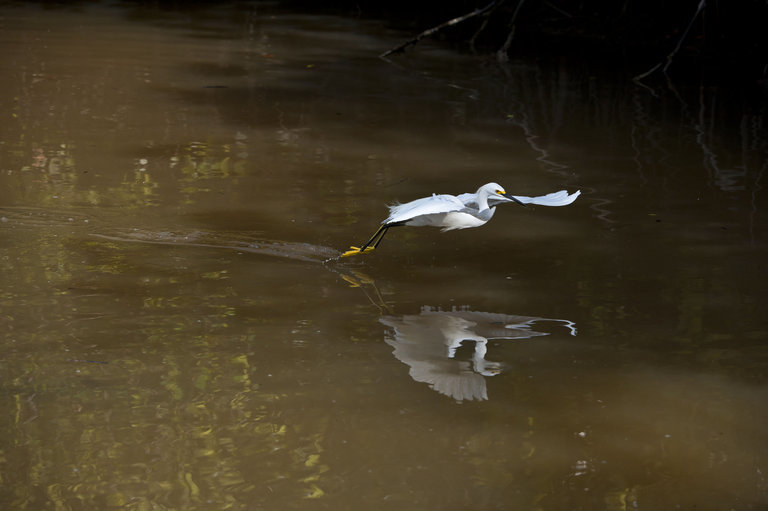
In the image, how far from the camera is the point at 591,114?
27.7 feet

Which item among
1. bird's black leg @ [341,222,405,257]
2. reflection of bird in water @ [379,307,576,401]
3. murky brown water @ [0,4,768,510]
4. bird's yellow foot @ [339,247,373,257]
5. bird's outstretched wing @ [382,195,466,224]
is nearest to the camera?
murky brown water @ [0,4,768,510]

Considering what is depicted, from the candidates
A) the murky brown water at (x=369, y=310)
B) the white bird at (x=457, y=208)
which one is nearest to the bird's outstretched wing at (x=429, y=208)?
the white bird at (x=457, y=208)

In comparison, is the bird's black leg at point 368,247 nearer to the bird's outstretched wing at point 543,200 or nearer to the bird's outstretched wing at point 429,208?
the bird's outstretched wing at point 429,208

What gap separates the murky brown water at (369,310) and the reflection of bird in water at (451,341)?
1cm

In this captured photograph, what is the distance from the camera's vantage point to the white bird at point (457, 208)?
438 centimetres

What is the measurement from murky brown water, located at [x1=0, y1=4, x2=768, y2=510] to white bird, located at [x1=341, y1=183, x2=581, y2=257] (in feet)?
1.02

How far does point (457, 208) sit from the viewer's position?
4.39m

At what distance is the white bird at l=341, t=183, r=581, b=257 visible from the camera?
438 cm

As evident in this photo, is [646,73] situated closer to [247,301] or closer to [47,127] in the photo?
[47,127]

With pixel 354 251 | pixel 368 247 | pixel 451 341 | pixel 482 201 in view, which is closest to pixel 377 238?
pixel 368 247

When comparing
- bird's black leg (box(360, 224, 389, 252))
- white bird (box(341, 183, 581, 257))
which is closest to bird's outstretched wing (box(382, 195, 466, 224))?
white bird (box(341, 183, 581, 257))

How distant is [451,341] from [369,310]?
→ 1.45 ft

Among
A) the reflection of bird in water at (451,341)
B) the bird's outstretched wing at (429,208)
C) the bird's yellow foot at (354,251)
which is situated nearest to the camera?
the reflection of bird in water at (451,341)

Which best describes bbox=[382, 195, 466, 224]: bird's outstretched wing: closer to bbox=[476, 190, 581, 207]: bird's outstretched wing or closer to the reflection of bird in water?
bbox=[476, 190, 581, 207]: bird's outstretched wing
